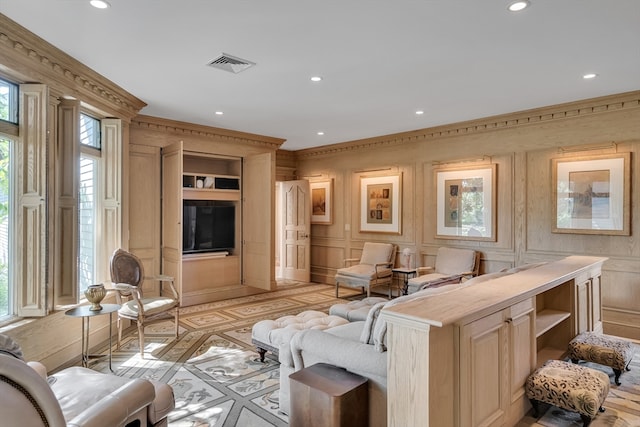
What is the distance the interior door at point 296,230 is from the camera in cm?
771

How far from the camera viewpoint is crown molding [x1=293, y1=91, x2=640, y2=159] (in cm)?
439

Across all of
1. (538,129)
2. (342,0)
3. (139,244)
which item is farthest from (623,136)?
(139,244)

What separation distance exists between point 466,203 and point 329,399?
4364mm

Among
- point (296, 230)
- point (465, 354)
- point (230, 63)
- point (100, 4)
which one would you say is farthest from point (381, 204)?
point (100, 4)

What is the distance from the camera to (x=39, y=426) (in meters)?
1.30

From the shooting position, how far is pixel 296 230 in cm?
786

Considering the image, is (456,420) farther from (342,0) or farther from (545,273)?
(342,0)

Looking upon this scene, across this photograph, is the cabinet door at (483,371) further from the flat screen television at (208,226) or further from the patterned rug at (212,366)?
the flat screen television at (208,226)

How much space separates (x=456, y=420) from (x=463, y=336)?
0.44m

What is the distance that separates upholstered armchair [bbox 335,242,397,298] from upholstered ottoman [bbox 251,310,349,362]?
96.0 inches

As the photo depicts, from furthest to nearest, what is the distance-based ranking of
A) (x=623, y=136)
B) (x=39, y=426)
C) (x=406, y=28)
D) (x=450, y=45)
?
(x=623, y=136) < (x=450, y=45) < (x=406, y=28) < (x=39, y=426)

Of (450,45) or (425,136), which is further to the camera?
(425,136)

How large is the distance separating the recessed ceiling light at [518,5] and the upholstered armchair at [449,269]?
361 centimetres

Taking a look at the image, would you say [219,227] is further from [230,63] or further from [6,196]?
[230,63]
